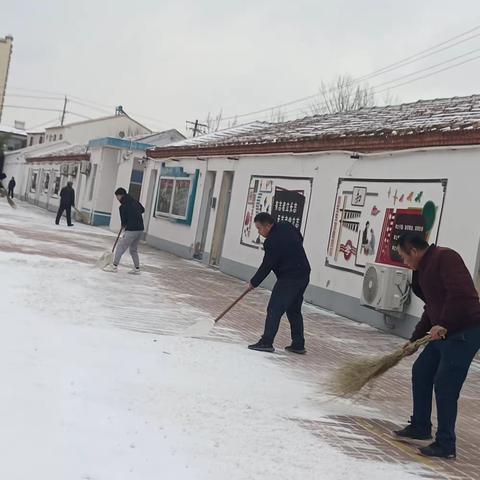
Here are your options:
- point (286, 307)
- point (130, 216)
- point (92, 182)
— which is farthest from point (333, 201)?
point (92, 182)

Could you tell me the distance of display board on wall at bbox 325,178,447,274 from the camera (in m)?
11.6

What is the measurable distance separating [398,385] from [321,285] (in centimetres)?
610

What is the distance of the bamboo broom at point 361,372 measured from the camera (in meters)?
6.16

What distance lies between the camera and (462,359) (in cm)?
553

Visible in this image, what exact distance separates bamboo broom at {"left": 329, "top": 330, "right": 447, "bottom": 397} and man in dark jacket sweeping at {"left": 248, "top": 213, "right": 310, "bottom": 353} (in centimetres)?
207

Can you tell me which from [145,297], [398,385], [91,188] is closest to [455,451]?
[398,385]

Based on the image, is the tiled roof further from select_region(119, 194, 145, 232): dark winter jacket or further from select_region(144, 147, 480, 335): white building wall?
select_region(119, 194, 145, 232): dark winter jacket

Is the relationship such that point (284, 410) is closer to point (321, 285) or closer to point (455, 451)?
point (455, 451)

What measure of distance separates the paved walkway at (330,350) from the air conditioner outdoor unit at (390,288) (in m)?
0.52

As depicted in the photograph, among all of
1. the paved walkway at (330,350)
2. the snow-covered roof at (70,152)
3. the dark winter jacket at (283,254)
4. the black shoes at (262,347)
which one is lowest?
the paved walkway at (330,350)

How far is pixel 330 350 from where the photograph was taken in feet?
31.9

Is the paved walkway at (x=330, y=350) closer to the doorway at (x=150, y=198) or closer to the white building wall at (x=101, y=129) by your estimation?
the doorway at (x=150, y=198)

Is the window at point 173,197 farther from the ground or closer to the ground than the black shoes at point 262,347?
farther from the ground

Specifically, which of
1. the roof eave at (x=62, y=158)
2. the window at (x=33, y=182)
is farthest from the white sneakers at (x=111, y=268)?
the window at (x=33, y=182)
